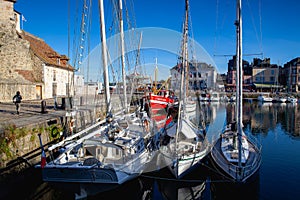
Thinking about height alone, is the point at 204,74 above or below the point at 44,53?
below

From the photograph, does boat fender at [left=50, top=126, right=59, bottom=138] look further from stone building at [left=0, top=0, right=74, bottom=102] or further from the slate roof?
the slate roof

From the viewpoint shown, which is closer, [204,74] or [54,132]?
[54,132]

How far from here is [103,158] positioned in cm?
1032

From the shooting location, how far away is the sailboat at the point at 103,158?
28.5 feet

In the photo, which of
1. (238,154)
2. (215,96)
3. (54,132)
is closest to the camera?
(238,154)

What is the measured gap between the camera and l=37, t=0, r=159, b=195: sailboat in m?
8.68

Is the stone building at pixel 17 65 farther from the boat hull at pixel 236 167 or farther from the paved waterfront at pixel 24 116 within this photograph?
the boat hull at pixel 236 167

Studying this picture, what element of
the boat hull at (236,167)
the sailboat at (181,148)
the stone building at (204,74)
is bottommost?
the boat hull at (236,167)

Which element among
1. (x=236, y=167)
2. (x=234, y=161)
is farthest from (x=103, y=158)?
(x=234, y=161)

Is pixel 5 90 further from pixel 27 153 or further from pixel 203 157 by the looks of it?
pixel 203 157

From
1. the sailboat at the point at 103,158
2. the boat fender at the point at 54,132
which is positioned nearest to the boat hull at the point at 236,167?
the sailboat at the point at 103,158

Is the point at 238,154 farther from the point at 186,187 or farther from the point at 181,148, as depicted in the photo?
the point at 186,187

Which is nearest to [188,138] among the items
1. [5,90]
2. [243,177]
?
[243,177]

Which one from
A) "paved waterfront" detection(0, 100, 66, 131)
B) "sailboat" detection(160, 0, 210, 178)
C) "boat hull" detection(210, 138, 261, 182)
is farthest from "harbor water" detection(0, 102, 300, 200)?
"paved waterfront" detection(0, 100, 66, 131)
